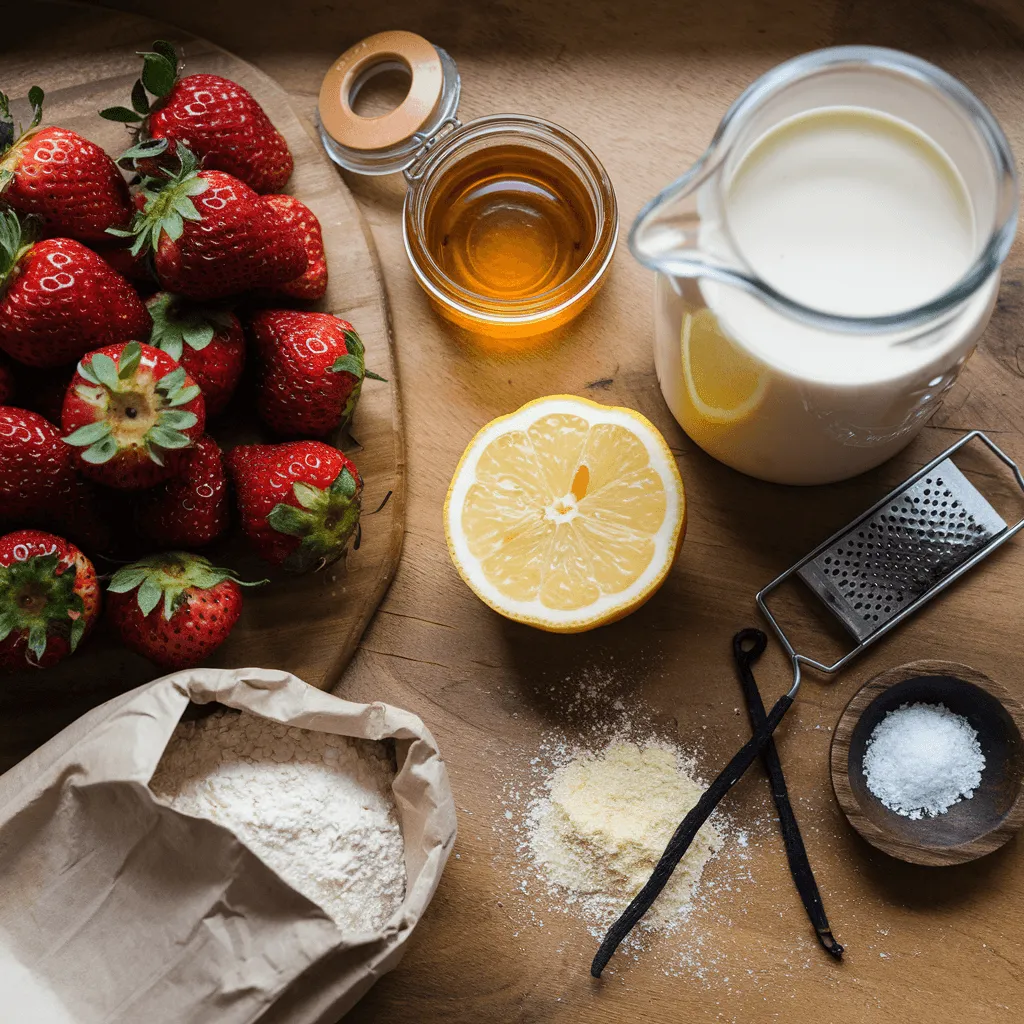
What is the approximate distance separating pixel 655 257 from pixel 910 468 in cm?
53

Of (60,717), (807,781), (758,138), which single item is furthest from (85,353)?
(807,781)

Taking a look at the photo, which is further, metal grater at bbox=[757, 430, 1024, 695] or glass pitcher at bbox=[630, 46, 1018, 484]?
metal grater at bbox=[757, 430, 1024, 695]

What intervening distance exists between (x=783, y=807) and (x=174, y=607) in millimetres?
711

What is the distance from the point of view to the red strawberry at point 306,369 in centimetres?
110

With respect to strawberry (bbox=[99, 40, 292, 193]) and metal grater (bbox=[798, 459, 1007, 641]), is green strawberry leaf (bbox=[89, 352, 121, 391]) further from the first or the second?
metal grater (bbox=[798, 459, 1007, 641])

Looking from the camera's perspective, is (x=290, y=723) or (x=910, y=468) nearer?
(x=290, y=723)

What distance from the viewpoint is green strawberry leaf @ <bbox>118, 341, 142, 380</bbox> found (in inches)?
38.8

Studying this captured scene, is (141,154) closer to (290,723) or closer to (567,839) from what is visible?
(290,723)

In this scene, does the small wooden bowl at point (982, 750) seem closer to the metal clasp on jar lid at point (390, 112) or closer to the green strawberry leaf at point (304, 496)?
the green strawberry leaf at point (304, 496)

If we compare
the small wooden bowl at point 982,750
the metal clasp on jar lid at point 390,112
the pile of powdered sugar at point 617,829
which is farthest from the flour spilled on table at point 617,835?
the metal clasp on jar lid at point 390,112

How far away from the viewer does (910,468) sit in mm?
1204

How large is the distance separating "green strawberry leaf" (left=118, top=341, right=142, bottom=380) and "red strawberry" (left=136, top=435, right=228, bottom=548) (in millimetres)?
108

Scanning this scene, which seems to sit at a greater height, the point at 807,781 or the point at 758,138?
the point at 758,138

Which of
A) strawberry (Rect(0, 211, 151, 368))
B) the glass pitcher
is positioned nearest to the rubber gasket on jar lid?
strawberry (Rect(0, 211, 151, 368))
